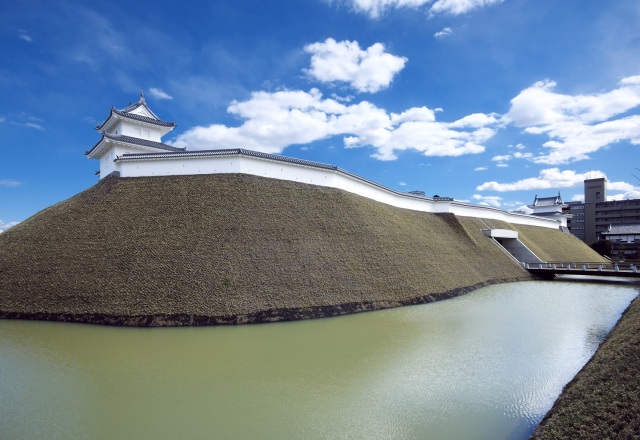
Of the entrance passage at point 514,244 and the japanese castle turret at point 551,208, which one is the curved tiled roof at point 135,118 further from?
the japanese castle turret at point 551,208

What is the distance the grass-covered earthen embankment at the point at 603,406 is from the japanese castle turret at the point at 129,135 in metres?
23.0

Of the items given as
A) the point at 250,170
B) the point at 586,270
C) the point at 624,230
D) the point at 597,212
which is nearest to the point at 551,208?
the point at 624,230

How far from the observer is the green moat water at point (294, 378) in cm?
594

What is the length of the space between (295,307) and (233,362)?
4.94m

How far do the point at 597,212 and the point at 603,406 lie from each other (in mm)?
78533

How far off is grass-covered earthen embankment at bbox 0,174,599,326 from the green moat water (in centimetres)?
101

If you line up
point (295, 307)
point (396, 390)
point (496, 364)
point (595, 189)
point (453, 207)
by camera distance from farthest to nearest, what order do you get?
point (595, 189), point (453, 207), point (295, 307), point (496, 364), point (396, 390)

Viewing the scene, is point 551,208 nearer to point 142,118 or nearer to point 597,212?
point 597,212

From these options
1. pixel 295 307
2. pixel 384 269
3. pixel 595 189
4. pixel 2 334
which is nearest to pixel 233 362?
pixel 295 307

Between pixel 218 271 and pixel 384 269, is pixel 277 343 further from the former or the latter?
pixel 384 269

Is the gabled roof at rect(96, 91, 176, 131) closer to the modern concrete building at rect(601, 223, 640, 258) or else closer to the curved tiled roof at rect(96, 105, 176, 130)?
the curved tiled roof at rect(96, 105, 176, 130)

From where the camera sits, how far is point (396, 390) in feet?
23.9

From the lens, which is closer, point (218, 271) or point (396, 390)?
point (396, 390)

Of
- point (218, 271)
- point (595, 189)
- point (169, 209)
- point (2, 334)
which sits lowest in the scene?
point (2, 334)
